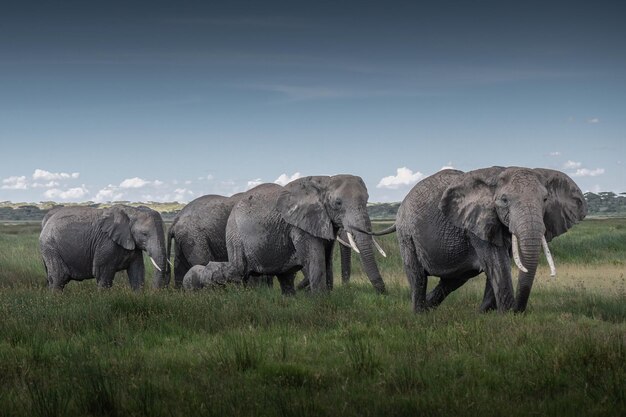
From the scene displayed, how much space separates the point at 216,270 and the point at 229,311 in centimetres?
442

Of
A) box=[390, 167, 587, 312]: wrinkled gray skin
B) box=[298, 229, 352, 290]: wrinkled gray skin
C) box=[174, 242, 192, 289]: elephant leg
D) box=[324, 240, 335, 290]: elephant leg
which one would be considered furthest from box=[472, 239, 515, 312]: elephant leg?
box=[174, 242, 192, 289]: elephant leg

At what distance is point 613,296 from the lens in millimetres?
13398

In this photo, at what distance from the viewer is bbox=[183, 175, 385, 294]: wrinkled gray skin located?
42.0ft

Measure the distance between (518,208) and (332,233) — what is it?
445 cm

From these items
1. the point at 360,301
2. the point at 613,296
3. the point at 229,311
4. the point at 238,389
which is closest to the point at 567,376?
the point at 238,389

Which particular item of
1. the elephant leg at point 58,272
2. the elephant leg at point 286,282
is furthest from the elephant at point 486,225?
the elephant leg at point 58,272

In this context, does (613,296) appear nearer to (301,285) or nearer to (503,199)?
(503,199)

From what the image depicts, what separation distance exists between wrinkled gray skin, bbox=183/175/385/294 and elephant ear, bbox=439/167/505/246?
237cm

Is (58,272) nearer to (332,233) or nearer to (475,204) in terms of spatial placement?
(332,233)

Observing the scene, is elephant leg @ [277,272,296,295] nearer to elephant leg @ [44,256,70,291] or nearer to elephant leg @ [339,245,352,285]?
elephant leg @ [339,245,352,285]

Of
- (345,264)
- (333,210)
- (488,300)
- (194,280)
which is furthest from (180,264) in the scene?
(488,300)

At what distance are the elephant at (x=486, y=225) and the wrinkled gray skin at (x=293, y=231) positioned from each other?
1.10 metres

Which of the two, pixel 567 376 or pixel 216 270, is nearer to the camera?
pixel 567 376

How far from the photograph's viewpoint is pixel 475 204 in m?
10.0
